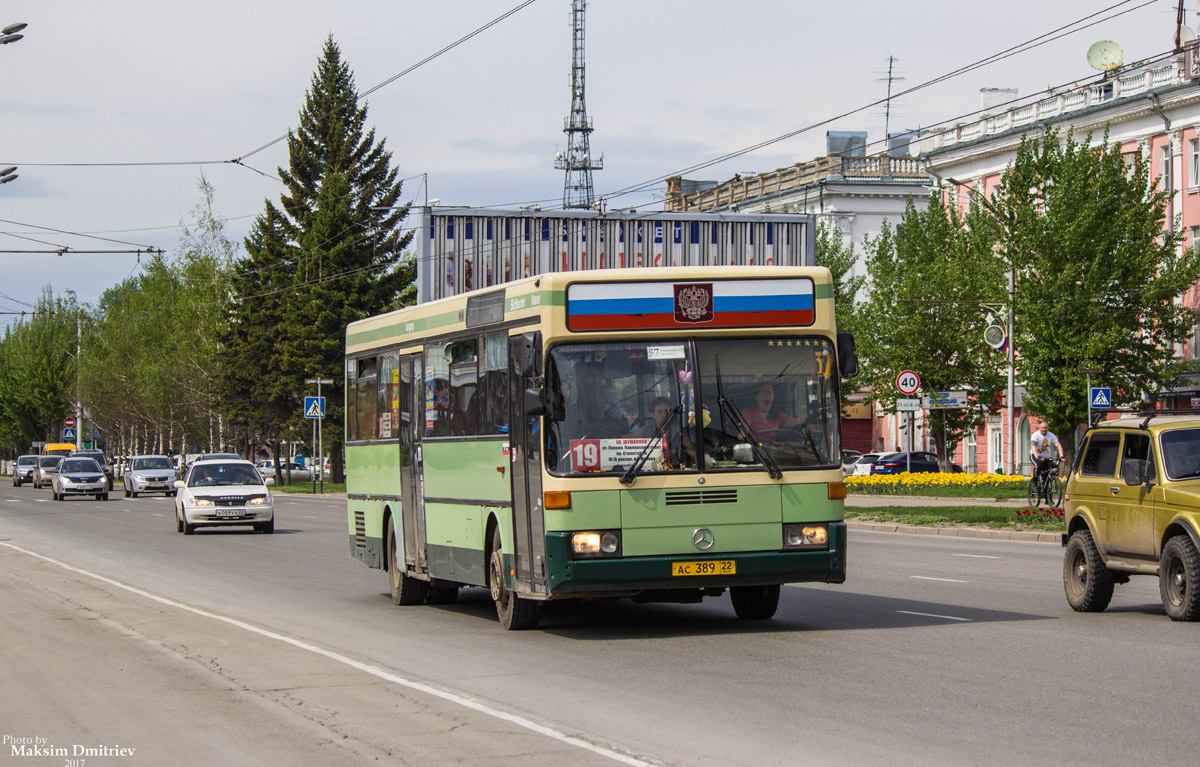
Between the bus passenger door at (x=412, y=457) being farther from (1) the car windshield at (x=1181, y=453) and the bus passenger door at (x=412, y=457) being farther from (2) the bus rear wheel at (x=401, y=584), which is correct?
(1) the car windshield at (x=1181, y=453)

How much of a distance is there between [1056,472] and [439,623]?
23014 millimetres

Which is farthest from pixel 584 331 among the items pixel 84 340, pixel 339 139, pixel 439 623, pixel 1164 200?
pixel 84 340

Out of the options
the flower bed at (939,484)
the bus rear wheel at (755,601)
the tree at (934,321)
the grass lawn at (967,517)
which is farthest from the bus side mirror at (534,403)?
the tree at (934,321)

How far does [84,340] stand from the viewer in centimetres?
11819

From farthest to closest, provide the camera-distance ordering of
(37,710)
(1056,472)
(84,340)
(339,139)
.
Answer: (84,340) < (339,139) < (1056,472) < (37,710)

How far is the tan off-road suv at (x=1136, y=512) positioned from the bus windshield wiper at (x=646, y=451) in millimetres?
4288

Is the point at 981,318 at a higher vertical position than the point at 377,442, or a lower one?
higher

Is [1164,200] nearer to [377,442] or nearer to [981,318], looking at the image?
[981,318]

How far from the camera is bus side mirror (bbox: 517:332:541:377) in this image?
13.2 meters

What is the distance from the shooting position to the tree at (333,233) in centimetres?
7019

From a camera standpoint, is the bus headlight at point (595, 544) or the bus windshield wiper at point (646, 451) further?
the bus windshield wiper at point (646, 451)

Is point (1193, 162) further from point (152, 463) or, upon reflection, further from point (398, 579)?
point (398, 579)

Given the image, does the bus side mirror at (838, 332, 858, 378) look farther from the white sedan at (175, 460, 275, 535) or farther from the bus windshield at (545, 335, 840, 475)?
the white sedan at (175, 460, 275, 535)

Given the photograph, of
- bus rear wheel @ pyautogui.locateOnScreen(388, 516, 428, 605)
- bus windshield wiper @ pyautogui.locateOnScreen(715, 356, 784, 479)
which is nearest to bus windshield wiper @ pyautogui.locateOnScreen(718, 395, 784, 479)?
bus windshield wiper @ pyautogui.locateOnScreen(715, 356, 784, 479)
